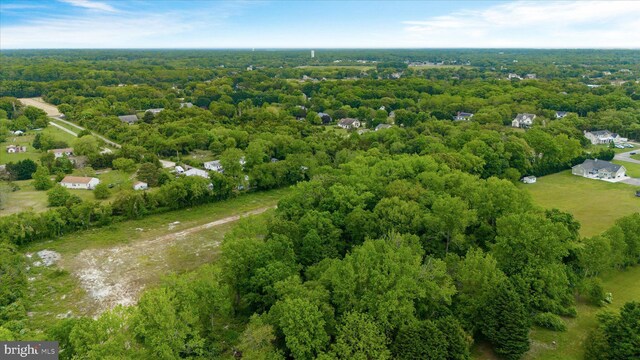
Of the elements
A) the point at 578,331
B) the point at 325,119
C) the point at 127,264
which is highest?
the point at 325,119

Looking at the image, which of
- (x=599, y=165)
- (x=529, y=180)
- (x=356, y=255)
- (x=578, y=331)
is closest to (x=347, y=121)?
(x=529, y=180)

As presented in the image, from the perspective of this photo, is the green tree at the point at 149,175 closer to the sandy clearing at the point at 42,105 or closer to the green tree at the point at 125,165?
the green tree at the point at 125,165

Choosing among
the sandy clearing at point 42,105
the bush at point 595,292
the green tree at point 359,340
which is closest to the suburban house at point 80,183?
the green tree at point 359,340

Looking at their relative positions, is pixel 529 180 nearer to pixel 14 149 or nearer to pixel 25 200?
pixel 25 200

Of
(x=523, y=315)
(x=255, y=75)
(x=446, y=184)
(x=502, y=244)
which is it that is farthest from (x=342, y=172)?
(x=255, y=75)

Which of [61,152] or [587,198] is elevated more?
[61,152]

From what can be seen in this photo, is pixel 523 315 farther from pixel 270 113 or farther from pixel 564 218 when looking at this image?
pixel 270 113

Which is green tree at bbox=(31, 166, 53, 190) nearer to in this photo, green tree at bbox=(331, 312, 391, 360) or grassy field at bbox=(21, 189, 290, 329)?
grassy field at bbox=(21, 189, 290, 329)
